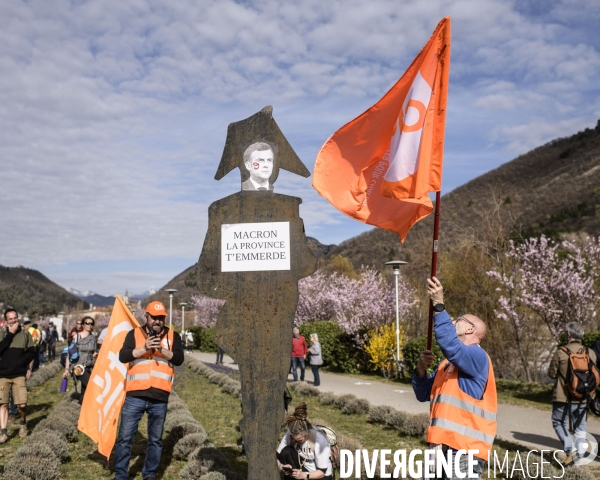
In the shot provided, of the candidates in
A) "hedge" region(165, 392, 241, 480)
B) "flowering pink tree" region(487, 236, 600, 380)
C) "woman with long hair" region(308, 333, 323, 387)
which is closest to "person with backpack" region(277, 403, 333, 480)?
"hedge" region(165, 392, 241, 480)

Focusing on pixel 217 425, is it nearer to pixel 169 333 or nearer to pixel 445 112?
pixel 169 333

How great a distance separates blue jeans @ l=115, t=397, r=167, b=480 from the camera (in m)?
5.43

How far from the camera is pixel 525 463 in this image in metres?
6.66

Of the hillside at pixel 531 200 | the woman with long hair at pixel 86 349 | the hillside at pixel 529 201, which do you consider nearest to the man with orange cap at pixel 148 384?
the woman with long hair at pixel 86 349

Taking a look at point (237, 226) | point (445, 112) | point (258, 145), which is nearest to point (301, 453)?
point (237, 226)

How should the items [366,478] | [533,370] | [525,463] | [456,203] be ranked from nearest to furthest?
[366,478] < [525,463] < [533,370] < [456,203]

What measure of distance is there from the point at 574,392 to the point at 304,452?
3945 millimetres

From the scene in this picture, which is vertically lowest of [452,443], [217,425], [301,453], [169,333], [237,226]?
[217,425]

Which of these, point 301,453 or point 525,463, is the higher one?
point 301,453

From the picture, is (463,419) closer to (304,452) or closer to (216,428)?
(304,452)

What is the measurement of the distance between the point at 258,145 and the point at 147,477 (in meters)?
3.32

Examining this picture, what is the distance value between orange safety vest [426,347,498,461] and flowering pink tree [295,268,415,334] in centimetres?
1767

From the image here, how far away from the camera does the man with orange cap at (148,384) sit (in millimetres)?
5438

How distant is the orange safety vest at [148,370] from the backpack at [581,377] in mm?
4843
